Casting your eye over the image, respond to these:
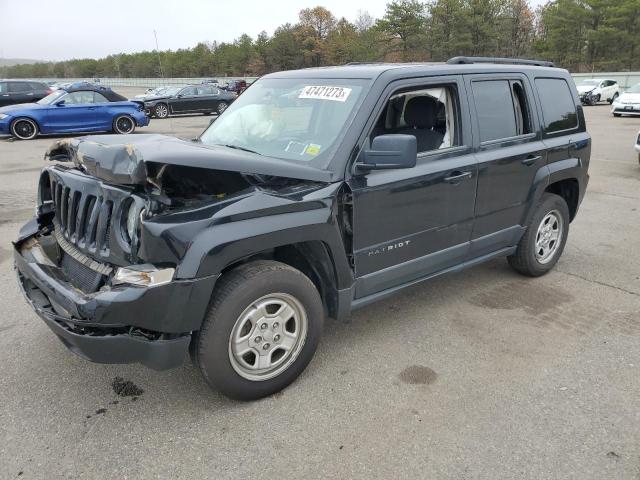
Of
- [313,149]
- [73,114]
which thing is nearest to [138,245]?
[313,149]

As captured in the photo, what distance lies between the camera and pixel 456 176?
145 inches

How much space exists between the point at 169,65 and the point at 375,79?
343 ft

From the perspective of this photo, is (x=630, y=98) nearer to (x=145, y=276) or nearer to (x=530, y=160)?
(x=530, y=160)

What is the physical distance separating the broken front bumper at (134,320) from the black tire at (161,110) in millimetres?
22998

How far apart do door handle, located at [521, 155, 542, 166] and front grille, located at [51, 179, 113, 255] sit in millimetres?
3199

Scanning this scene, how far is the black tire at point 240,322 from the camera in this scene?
8.83 feet

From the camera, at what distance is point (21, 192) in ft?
28.5

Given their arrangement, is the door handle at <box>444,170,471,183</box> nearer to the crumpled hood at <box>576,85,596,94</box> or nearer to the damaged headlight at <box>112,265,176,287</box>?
the damaged headlight at <box>112,265,176,287</box>

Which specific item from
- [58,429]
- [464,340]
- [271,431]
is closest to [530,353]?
[464,340]

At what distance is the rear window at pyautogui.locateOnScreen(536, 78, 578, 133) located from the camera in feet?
14.7

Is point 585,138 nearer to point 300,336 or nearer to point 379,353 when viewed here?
point 379,353

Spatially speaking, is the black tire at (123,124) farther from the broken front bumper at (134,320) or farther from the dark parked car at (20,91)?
the broken front bumper at (134,320)

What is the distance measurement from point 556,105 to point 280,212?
3158mm

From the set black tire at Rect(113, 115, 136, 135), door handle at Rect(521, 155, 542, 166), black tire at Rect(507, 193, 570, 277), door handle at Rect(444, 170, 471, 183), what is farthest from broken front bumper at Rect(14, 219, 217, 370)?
black tire at Rect(113, 115, 136, 135)
